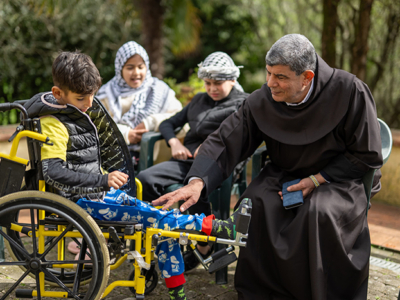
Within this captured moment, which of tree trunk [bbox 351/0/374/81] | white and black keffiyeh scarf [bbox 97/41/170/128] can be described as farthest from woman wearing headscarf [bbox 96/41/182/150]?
tree trunk [bbox 351/0/374/81]

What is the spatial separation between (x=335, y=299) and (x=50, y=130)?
73.1 inches

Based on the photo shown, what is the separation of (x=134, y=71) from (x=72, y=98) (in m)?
1.61

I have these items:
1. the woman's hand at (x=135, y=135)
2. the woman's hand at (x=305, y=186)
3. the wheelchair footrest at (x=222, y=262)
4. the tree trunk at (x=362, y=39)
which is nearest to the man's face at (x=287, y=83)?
the woman's hand at (x=305, y=186)

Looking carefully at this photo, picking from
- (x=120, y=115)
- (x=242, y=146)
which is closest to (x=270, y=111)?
(x=242, y=146)

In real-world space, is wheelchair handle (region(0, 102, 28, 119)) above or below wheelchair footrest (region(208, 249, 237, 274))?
above

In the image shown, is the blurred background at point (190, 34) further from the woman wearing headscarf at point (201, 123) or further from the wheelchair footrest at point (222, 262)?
the wheelchair footrest at point (222, 262)

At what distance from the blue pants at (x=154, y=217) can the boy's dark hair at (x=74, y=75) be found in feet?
1.97

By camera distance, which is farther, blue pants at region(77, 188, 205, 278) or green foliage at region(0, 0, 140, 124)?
green foliage at region(0, 0, 140, 124)

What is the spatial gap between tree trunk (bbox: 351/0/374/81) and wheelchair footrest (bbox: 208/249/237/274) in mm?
4698

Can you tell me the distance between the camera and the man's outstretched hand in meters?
2.46

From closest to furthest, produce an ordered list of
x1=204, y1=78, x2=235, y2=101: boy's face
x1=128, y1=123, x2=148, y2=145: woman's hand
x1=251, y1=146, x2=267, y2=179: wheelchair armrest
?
x1=251, y1=146, x2=267, y2=179: wheelchair armrest, x1=204, y1=78, x2=235, y2=101: boy's face, x1=128, y1=123, x2=148, y2=145: woman's hand

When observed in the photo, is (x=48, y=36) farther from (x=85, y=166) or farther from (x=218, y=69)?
(x=85, y=166)

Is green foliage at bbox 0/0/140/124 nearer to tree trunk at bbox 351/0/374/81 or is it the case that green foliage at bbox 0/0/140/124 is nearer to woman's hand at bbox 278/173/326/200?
tree trunk at bbox 351/0/374/81

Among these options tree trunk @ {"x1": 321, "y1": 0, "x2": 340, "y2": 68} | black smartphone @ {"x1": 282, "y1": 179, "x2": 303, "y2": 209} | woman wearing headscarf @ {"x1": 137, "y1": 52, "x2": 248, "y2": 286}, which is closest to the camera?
black smartphone @ {"x1": 282, "y1": 179, "x2": 303, "y2": 209}
